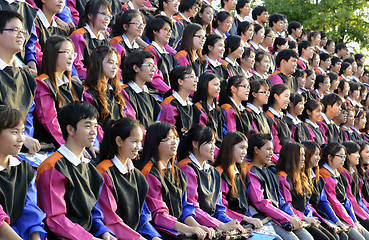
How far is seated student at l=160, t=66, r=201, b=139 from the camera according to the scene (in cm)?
531

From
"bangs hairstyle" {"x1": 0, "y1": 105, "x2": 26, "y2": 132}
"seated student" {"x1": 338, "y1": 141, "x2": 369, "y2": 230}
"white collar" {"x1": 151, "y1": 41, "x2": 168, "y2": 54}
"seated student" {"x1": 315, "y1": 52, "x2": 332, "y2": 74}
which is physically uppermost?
"bangs hairstyle" {"x1": 0, "y1": 105, "x2": 26, "y2": 132}

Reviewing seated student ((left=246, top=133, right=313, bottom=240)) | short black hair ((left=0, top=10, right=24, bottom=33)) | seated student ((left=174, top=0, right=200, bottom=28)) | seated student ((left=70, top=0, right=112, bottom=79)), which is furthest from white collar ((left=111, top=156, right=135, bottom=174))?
seated student ((left=174, top=0, right=200, bottom=28))

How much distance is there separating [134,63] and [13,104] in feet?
5.18

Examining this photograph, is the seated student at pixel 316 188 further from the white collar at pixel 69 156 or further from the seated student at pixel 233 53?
the white collar at pixel 69 156

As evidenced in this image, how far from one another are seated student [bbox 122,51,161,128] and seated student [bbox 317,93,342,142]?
360 cm

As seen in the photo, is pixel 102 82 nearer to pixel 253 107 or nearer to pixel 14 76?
pixel 14 76

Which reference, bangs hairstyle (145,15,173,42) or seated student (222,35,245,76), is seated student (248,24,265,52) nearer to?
seated student (222,35,245,76)

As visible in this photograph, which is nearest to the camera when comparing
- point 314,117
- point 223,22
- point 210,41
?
point 210,41

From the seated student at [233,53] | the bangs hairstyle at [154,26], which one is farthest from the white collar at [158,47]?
the seated student at [233,53]

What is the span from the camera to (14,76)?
381 cm

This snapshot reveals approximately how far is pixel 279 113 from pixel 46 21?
2.96 meters

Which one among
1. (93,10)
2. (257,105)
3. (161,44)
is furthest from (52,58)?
(257,105)

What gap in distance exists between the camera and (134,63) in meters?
5.12

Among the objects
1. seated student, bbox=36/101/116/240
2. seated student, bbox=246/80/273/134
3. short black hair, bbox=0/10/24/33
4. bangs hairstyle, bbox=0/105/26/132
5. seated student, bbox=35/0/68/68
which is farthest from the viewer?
seated student, bbox=246/80/273/134
